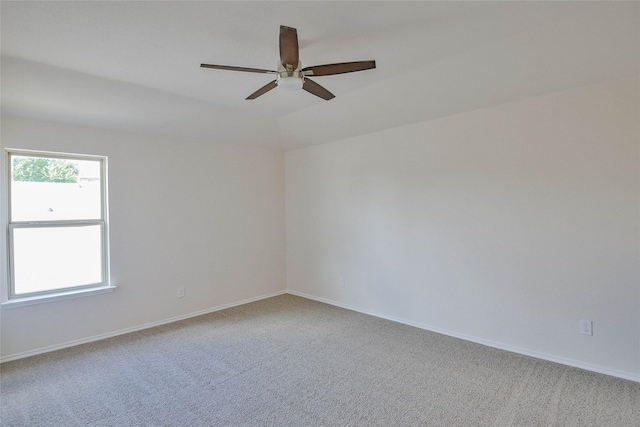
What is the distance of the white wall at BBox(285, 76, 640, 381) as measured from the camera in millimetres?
2617

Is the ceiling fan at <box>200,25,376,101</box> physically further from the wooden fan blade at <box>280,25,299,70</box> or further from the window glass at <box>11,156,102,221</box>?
the window glass at <box>11,156,102,221</box>

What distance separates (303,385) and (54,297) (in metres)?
2.66

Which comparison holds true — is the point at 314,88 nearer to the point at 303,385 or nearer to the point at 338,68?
the point at 338,68

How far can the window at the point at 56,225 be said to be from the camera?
3.20 metres

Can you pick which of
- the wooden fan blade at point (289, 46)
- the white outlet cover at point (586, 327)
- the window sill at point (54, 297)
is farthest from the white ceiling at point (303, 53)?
the white outlet cover at point (586, 327)

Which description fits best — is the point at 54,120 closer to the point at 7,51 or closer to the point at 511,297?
the point at 7,51

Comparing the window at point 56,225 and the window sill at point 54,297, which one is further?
the window at point 56,225

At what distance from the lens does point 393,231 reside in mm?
4051

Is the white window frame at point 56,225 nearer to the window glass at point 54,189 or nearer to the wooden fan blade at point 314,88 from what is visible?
the window glass at point 54,189

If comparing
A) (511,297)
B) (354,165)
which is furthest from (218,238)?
(511,297)

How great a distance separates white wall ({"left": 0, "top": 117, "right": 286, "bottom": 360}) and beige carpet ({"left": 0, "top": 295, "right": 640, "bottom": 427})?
0.33 meters

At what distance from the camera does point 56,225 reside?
344cm

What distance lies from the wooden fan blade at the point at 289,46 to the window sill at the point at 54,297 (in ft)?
10.4

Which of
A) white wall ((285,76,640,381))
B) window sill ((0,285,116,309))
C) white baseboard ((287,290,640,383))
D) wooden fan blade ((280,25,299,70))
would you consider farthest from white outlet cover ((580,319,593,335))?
window sill ((0,285,116,309))
